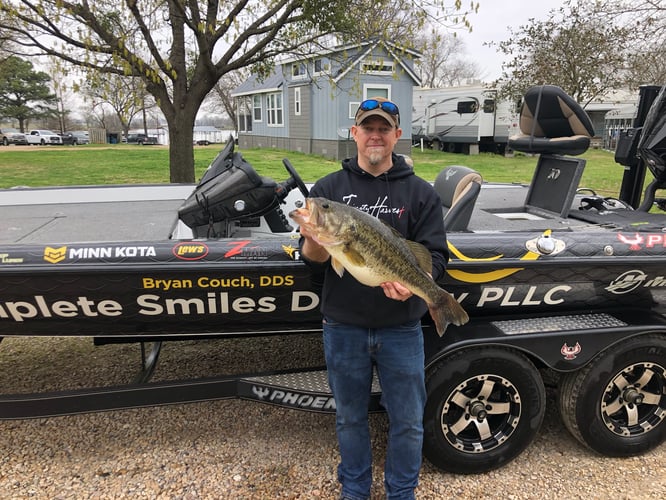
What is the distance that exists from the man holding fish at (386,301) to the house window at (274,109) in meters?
25.6

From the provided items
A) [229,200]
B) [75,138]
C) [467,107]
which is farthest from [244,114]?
[229,200]

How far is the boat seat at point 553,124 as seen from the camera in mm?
3711

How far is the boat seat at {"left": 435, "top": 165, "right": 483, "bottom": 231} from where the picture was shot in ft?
9.96

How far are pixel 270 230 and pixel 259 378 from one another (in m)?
1.14

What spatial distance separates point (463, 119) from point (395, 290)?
28.1m

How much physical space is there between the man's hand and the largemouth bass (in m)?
0.02

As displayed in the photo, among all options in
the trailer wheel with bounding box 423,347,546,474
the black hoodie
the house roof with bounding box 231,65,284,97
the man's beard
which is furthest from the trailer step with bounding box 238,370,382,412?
the house roof with bounding box 231,65,284,97

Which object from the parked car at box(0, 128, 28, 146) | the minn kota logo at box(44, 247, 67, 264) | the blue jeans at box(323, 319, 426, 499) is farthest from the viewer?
the parked car at box(0, 128, 28, 146)

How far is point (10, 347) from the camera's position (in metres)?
4.53

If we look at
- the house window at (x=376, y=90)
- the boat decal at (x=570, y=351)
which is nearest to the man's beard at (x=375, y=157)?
the boat decal at (x=570, y=351)

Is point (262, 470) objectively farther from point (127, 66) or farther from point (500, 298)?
point (127, 66)

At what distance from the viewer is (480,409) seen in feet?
9.53

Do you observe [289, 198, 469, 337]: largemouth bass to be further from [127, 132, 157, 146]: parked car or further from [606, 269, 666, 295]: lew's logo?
[127, 132, 157, 146]: parked car

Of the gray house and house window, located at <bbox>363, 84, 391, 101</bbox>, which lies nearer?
the gray house
